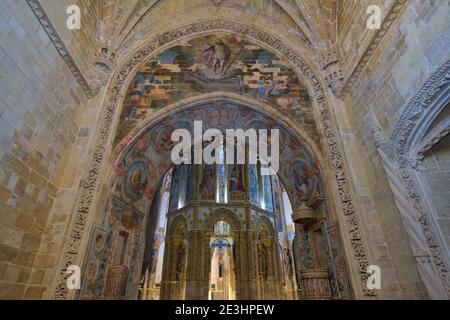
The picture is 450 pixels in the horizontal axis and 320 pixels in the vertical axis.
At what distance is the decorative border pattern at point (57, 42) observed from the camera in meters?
4.58

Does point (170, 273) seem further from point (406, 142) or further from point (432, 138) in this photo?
point (432, 138)

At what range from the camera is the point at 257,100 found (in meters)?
8.02

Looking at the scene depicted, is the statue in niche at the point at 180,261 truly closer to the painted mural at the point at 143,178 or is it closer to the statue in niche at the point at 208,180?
the statue in niche at the point at 208,180

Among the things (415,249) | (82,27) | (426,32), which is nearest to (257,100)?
(426,32)

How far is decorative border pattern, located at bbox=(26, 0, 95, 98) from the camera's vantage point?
4.58 meters

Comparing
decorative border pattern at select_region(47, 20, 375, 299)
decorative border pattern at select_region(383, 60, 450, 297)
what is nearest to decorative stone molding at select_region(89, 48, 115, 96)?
decorative border pattern at select_region(47, 20, 375, 299)

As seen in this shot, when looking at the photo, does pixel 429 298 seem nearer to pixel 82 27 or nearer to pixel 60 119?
pixel 60 119

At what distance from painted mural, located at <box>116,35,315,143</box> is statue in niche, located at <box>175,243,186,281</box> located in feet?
40.9

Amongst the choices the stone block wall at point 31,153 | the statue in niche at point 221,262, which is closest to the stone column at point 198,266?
the statue in niche at point 221,262

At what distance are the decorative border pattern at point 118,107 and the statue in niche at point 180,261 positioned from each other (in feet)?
42.2

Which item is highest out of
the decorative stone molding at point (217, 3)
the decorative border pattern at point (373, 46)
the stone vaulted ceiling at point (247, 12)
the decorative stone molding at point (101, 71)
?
the decorative stone molding at point (217, 3)

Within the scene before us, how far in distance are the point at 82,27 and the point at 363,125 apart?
7.21 metres

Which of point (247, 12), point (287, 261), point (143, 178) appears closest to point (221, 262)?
point (287, 261)

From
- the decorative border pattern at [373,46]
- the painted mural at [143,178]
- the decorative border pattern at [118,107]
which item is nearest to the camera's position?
the decorative border pattern at [373,46]
